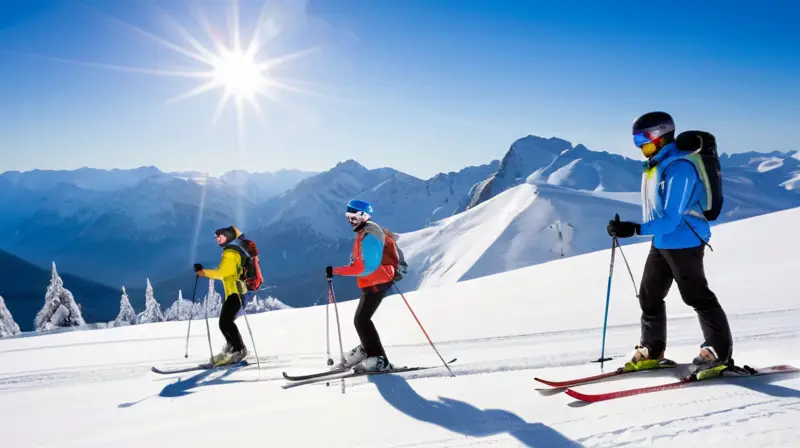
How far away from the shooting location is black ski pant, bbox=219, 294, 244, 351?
322 inches

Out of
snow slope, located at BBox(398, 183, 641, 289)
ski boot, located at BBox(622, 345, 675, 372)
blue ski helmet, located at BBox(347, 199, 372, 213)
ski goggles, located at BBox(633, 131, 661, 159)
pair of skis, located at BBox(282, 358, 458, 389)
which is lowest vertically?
pair of skis, located at BBox(282, 358, 458, 389)

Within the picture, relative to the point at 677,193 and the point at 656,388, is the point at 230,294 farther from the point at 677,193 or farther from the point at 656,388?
the point at 677,193

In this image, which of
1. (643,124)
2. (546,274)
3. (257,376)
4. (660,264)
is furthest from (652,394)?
(546,274)

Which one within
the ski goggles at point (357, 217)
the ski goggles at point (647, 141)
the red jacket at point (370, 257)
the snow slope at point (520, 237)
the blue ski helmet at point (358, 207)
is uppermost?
the snow slope at point (520, 237)

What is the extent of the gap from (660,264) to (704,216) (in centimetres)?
69

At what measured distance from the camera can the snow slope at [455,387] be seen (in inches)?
147

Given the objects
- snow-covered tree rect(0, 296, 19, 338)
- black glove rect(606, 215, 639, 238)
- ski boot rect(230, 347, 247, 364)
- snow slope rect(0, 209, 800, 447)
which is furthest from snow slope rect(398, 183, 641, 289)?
black glove rect(606, 215, 639, 238)

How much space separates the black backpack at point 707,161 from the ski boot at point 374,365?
415 centimetres

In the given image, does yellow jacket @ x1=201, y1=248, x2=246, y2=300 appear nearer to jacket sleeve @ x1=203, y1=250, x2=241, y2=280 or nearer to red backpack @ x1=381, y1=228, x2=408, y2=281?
jacket sleeve @ x1=203, y1=250, x2=241, y2=280

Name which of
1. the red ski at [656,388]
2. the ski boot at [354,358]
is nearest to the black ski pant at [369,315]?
the ski boot at [354,358]

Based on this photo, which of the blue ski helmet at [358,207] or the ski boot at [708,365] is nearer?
the ski boot at [708,365]

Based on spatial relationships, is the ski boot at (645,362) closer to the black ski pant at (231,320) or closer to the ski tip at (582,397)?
the ski tip at (582,397)

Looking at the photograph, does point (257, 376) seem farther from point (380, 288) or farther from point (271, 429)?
point (271, 429)

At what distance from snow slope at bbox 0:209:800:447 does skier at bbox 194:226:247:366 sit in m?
0.60
